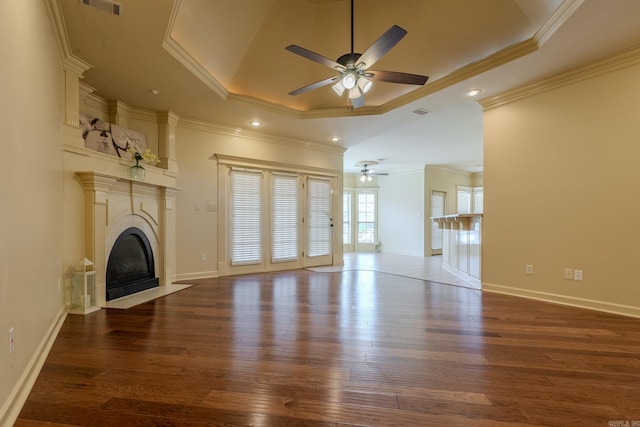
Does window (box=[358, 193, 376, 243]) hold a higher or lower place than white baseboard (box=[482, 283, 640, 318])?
higher

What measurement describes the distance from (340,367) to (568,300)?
3.20 metres

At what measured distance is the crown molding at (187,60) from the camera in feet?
9.11

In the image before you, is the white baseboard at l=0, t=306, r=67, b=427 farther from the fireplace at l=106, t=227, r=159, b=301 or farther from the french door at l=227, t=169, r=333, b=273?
the french door at l=227, t=169, r=333, b=273

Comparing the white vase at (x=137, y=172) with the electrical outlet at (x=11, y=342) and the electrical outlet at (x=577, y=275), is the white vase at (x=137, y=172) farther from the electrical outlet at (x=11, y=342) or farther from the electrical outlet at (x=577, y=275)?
the electrical outlet at (x=577, y=275)

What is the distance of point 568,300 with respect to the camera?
11.8ft

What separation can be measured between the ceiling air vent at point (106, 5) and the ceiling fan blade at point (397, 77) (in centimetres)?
223

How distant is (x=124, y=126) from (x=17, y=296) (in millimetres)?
3452

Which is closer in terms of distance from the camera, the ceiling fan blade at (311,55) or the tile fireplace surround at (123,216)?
the ceiling fan blade at (311,55)

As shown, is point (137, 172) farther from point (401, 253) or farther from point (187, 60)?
point (401, 253)

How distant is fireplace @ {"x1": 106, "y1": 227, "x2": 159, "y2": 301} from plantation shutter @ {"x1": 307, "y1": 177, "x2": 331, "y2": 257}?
305 centimetres

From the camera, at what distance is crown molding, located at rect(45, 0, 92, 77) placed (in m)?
2.46

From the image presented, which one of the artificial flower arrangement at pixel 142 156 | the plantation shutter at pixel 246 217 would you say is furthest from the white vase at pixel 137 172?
the plantation shutter at pixel 246 217

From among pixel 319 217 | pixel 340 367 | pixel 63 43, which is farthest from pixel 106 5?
pixel 319 217

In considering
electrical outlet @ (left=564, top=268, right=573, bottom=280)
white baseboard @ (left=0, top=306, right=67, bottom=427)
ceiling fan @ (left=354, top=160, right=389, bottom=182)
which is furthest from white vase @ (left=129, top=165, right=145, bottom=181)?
ceiling fan @ (left=354, top=160, right=389, bottom=182)
